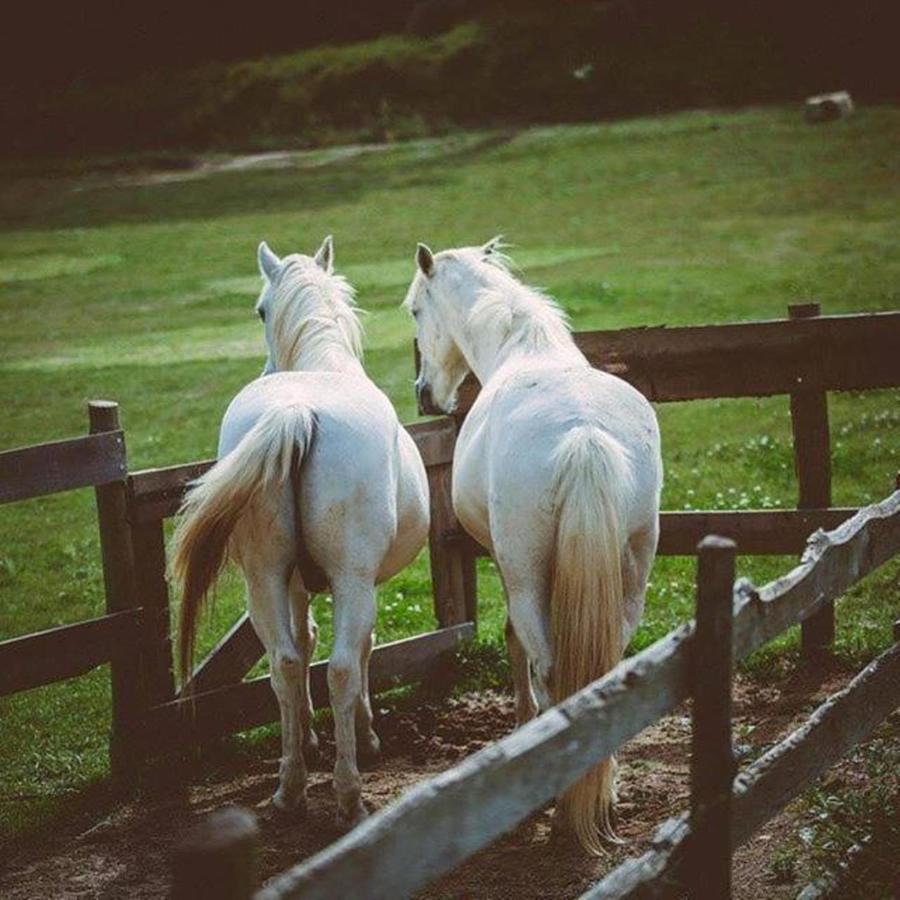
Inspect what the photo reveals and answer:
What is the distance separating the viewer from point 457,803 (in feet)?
9.62

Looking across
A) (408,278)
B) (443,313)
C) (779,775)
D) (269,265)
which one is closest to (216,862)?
(779,775)

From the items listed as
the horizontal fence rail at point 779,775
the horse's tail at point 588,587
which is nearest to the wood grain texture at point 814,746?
the horizontal fence rail at point 779,775

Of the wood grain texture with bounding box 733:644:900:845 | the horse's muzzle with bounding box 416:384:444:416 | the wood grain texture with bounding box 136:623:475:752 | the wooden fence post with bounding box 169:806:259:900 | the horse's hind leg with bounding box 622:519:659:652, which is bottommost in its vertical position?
the wood grain texture with bounding box 136:623:475:752

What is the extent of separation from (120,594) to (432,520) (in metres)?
2.11

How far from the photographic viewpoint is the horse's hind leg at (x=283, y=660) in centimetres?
595

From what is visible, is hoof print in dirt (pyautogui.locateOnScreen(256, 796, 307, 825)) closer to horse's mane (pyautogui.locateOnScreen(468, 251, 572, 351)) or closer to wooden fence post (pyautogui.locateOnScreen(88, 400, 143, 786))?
wooden fence post (pyautogui.locateOnScreen(88, 400, 143, 786))

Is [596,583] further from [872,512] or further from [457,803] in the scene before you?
[457,803]

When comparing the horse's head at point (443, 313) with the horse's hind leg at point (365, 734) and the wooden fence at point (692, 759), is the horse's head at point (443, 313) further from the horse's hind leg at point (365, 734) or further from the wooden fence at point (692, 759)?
the wooden fence at point (692, 759)

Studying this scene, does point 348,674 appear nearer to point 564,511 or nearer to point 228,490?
point 228,490

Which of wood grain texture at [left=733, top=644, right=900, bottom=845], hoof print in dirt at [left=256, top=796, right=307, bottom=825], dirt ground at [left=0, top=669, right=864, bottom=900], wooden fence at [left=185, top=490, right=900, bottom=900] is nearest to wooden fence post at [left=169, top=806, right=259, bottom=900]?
wooden fence at [left=185, top=490, right=900, bottom=900]

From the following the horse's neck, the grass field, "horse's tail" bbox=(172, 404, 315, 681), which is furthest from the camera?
the grass field

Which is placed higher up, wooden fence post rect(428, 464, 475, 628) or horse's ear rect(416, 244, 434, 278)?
horse's ear rect(416, 244, 434, 278)

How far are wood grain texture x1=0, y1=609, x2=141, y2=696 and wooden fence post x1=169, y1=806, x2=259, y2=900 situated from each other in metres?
3.99

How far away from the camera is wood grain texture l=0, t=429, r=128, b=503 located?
6184 millimetres
